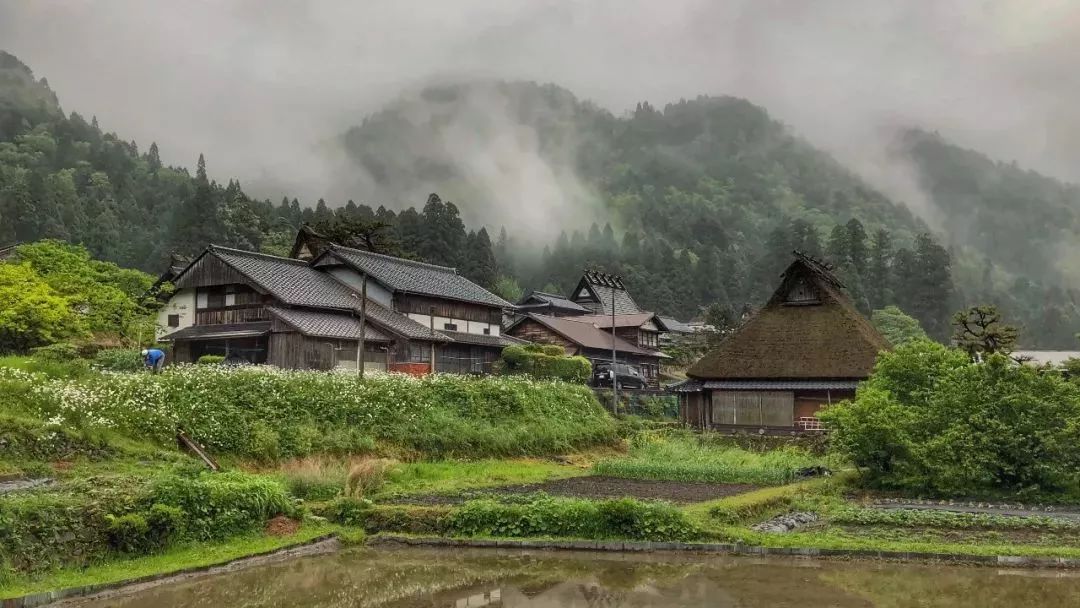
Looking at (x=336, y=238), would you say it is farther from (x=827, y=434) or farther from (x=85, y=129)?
(x=85, y=129)

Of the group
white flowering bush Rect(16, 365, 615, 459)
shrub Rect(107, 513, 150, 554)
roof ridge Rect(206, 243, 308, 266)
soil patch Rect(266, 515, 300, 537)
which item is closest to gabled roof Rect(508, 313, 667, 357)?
roof ridge Rect(206, 243, 308, 266)

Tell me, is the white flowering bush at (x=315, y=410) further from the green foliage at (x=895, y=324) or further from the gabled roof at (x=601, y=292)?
the green foliage at (x=895, y=324)

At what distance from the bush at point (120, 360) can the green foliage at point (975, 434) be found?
24304 mm

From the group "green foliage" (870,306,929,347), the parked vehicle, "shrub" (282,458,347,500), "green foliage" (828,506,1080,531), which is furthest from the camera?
"green foliage" (870,306,929,347)

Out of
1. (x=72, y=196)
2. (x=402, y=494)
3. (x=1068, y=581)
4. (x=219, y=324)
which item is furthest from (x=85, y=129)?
(x=1068, y=581)

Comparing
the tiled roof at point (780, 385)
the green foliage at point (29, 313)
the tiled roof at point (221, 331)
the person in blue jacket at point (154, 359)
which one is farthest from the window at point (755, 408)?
the green foliage at point (29, 313)

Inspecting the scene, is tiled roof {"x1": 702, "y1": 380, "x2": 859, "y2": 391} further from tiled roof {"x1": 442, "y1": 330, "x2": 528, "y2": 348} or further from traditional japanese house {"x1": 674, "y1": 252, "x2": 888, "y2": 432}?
tiled roof {"x1": 442, "y1": 330, "x2": 528, "y2": 348}

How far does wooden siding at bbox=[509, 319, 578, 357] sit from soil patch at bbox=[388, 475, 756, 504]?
91.7ft

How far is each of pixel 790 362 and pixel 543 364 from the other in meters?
12.4

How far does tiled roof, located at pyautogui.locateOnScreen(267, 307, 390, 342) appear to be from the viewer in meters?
33.6

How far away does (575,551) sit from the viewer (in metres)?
14.6

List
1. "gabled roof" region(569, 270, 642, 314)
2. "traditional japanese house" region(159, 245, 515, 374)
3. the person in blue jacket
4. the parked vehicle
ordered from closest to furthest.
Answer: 1. the person in blue jacket
2. "traditional japanese house" region(159, 245, 515, 374)
3. the parked vehicle
4. "gabled roof" region(569, 270, 642, 314)

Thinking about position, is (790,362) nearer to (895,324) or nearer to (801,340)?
(801,340)

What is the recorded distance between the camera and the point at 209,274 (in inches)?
1455
